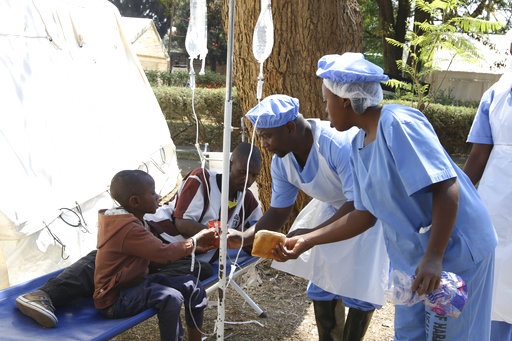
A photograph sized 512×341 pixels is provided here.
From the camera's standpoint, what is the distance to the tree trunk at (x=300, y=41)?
445cm

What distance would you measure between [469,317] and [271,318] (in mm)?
2301

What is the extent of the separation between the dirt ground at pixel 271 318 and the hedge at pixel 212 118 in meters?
6.76

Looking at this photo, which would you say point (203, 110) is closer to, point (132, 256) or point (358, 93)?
point (132, 256)

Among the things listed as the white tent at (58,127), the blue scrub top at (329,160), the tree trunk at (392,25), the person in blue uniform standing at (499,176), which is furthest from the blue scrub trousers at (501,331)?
the tree trunk at (392,25)

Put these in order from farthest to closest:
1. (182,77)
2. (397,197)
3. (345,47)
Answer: (182,77) < (345,47) < (397,197)

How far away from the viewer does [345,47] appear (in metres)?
4.59

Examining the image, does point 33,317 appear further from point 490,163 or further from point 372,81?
point 490,163

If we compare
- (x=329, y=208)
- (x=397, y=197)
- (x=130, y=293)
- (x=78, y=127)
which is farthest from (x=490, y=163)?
(x=78, y=127)

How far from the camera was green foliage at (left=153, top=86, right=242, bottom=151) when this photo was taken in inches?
440

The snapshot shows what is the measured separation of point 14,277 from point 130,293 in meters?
1.88

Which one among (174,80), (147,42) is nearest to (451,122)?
(174,80)

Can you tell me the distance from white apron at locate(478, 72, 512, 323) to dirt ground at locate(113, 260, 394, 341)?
4.31 feet

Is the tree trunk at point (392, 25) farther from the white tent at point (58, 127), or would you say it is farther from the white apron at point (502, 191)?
the white apron at point (502, 191)

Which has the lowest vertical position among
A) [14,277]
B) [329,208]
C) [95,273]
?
[14,277]
